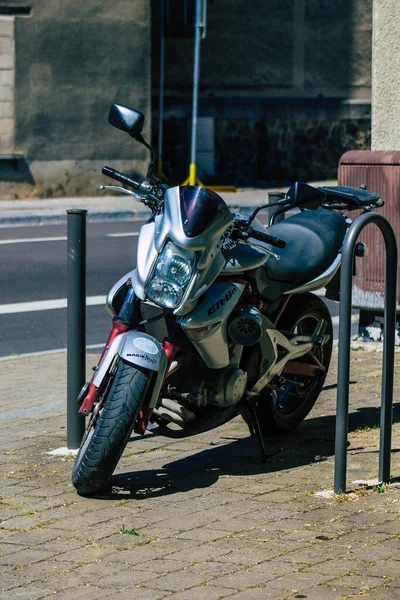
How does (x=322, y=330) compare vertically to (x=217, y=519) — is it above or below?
above

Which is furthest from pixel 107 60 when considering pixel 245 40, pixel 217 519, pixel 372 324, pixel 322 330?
pixel 217 519

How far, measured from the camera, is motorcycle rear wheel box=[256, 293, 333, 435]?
597 centimetres

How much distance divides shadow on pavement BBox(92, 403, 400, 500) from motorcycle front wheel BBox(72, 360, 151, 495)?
0.58 feet

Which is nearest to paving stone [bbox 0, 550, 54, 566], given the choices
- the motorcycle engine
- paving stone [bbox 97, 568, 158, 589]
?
paving stone [bbox 97, 568, 158, 589]

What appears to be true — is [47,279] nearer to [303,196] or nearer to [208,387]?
[208,387]

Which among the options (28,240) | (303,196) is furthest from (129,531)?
(28,240)

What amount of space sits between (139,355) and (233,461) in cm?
97

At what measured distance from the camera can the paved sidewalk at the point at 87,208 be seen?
63.1ft

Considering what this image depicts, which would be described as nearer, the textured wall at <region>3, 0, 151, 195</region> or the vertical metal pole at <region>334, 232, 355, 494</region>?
the vertical metal pole at <region>334, 232, 355, 494</region>

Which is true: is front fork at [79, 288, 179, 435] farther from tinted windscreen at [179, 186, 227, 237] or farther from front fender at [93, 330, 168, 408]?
tinted windscreen at [179, 186, 227, 237]

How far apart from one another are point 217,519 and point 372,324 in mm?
3776

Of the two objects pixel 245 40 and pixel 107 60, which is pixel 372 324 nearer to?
pixel 107 60

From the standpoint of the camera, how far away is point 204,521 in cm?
479

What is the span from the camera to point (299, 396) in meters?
6.14
